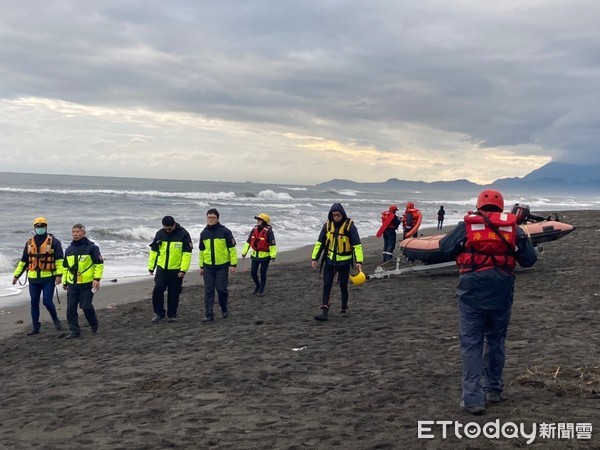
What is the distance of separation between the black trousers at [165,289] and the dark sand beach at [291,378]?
44cm

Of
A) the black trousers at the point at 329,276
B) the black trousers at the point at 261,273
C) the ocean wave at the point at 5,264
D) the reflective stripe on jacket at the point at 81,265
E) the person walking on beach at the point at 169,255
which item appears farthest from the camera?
the ocean wave at the point at 5,264

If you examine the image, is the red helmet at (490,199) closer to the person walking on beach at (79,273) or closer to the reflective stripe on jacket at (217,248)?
the reflective stripe on jacket at (217,248)

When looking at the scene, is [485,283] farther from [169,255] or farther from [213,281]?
[169,255]

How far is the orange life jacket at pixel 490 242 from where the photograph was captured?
4477 mm

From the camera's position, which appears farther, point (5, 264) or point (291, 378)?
point (5, 264)

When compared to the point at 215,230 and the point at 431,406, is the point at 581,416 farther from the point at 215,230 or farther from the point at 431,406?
the point at 215,230

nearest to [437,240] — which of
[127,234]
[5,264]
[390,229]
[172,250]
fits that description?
[390,229]

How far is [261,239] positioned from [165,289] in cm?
273

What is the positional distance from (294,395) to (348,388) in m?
0.52

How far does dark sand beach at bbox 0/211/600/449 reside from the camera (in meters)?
4.36

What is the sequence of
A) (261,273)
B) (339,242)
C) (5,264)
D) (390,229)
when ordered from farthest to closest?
(5,264)
(390,229)
(261,273)
(339,242)

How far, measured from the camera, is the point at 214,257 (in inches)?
364

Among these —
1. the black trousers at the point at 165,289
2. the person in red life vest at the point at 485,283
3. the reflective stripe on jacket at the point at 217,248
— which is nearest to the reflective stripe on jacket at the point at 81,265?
the black trousers at the point at 165,289

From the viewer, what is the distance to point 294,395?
17.2 feet
